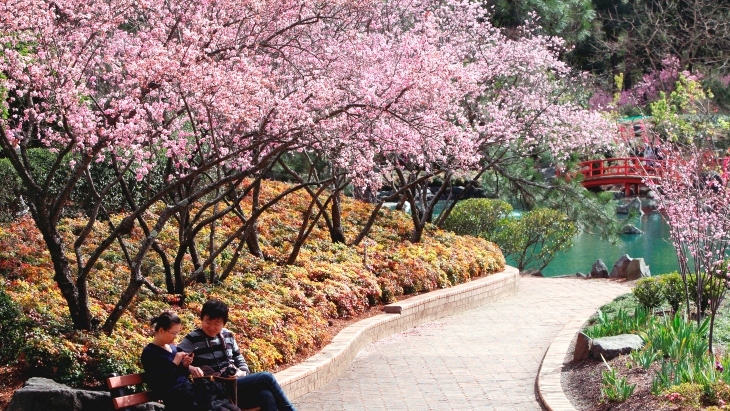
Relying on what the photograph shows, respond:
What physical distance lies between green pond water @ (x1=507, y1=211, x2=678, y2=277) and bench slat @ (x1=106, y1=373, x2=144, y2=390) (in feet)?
67.1

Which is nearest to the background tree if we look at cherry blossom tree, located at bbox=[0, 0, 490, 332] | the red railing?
the red railing

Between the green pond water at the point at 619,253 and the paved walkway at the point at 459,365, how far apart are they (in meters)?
12.1

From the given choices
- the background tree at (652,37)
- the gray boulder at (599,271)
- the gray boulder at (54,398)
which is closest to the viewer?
the gray boulder at (54,398)

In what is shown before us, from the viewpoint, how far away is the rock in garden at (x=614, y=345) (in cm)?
953

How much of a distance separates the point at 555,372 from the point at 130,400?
15.6 feet

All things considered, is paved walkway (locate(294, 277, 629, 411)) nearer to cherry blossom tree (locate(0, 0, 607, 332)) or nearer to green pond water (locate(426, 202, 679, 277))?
cherry blossom tree (locate(0, 0, 607, 332))

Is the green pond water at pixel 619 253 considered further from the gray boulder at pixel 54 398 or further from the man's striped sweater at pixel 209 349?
the gray boulder at pixel 54 398

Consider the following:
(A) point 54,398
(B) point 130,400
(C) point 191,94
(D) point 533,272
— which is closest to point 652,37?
(D) point 533,272

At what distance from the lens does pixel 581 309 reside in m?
15.2

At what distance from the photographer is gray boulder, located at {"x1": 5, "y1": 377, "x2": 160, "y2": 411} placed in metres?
6.66

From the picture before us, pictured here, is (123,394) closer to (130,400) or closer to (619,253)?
(130,400)

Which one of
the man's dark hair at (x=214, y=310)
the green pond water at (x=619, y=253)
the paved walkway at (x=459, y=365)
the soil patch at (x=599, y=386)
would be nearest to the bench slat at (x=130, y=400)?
the man's dark hair at (x=214, y=310)

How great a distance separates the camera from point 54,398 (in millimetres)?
6773

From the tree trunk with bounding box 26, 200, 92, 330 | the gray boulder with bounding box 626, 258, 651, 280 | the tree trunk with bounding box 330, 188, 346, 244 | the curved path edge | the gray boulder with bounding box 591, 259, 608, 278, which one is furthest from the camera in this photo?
the gray boulder with bounding box 591, 259, 608, 278
